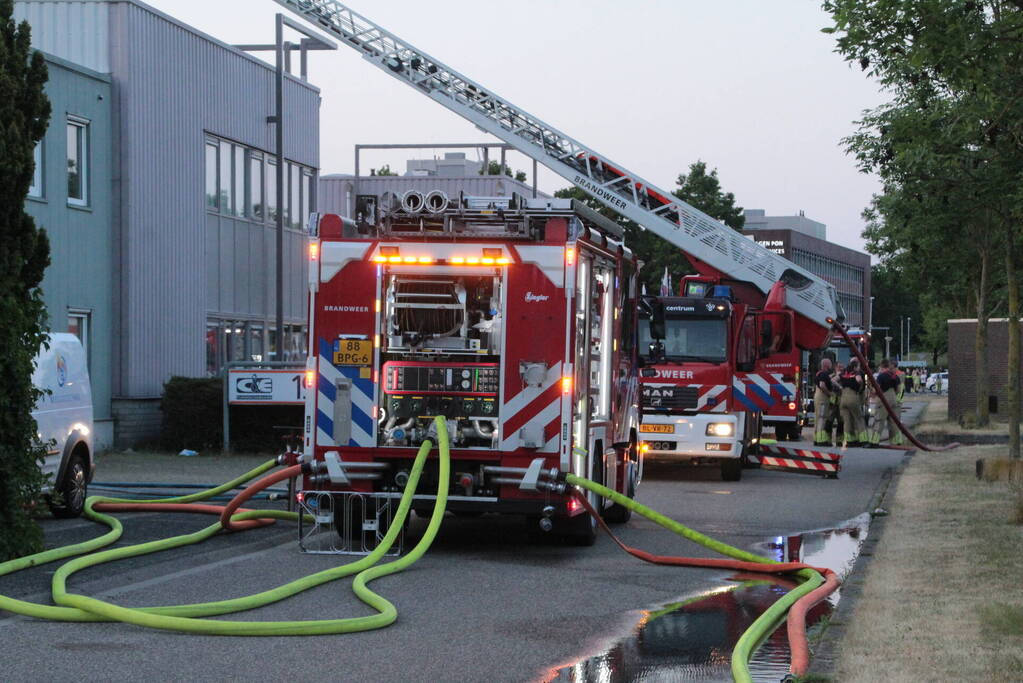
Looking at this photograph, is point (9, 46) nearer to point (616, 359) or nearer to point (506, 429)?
point (506, 429)

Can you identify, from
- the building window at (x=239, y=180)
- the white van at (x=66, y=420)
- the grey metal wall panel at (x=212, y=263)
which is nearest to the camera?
the white van at (x=66, y=420)

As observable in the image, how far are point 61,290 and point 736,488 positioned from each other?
11.3m

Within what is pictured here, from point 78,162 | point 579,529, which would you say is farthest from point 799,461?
point 78,162

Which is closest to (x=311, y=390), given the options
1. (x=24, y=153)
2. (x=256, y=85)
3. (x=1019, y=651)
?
(x=24, y=153)

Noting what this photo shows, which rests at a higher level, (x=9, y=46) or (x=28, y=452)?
(x=9, y=46)

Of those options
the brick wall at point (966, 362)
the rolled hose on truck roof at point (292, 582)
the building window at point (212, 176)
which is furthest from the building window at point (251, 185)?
the brick wall at point (966, 362)

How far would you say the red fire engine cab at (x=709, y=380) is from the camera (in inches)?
880

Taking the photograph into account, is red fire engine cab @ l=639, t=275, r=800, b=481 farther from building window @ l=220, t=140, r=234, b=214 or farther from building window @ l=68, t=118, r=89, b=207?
building window @ l=220, t=140, r=234, b=214

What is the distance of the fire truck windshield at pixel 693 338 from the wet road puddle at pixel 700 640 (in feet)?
33.7

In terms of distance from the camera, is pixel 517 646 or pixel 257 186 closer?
pixel 517 646

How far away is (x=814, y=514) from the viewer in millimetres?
17344

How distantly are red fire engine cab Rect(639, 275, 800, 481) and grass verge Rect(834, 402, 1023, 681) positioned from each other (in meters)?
4.21

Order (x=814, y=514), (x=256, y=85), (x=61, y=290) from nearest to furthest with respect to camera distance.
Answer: (x=814, y=514), (x=61, y=290), (x=256, y=85)

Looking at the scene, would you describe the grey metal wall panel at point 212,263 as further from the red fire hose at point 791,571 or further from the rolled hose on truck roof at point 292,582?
the red fire hose at point 791,571
